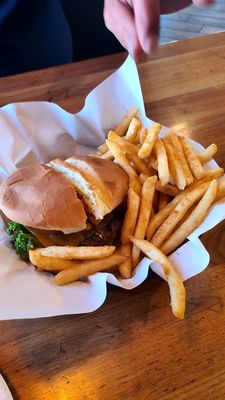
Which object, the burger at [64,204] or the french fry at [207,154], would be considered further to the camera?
the french fry at [207,154]

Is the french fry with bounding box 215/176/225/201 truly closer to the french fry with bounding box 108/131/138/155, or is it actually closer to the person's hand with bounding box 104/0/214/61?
the french fry with bounding box 108/131/138/155

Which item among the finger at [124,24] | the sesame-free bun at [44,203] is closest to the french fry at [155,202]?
the sesame-free bun at [44,203]

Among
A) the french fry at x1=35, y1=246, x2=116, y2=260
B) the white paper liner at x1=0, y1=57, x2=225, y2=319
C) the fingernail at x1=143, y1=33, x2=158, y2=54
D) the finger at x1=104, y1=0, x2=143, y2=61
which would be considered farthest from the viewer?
the white paper liner at x1=0, y1=57, x2=225, y2=319

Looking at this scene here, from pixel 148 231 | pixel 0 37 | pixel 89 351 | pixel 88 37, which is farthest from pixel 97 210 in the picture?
pixel 88 37

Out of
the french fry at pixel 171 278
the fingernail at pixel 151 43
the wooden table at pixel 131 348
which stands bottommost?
the wooden table at pixel 131 348

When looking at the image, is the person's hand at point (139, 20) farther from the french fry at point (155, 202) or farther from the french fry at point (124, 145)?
Result: the french fry at point (155, 202)

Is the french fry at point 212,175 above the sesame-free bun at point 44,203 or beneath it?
beneath

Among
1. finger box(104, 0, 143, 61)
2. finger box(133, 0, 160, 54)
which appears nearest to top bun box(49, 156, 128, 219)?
Result: finger box(104, 0, 143, 61)

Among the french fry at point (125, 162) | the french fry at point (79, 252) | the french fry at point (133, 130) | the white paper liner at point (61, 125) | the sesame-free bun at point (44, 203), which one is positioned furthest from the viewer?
the white paper liner at point (61, 125)

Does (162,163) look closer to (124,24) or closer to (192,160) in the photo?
(192,160)
